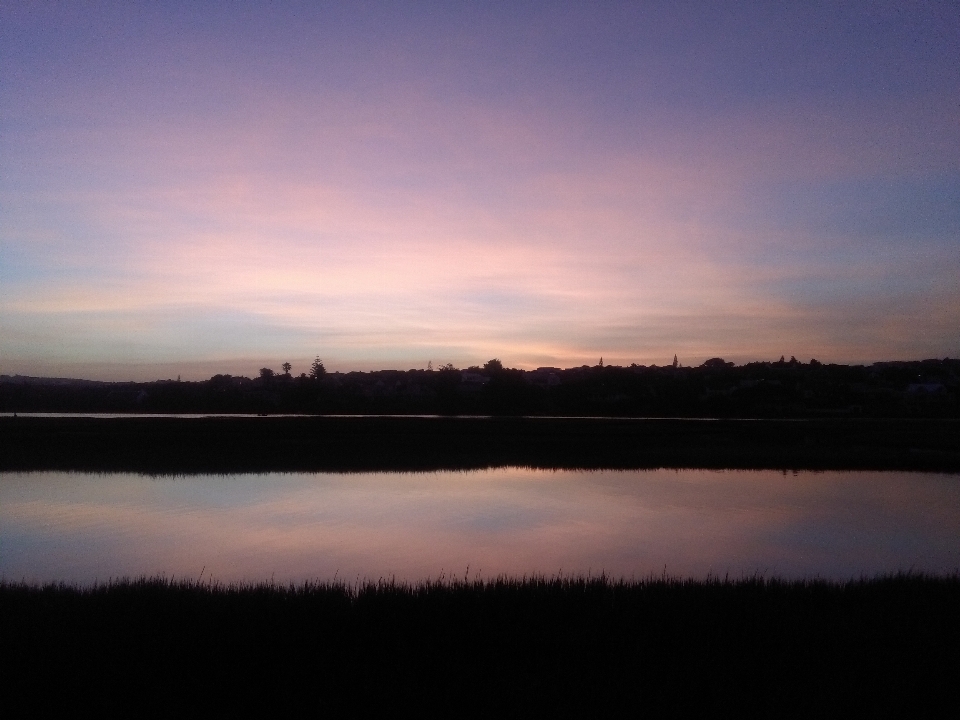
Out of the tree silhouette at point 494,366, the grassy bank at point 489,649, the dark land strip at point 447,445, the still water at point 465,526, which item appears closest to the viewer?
the grassy bank at point 489,649

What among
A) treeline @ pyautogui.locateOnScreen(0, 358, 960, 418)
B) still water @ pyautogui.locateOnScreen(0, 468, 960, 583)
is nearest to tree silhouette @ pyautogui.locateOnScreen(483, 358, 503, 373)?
treeline @ pyautogui.locateOnScreen(0, 358, 960, 418)

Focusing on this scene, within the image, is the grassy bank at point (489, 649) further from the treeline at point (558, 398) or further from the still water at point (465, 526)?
the treeline at point (558, 398)

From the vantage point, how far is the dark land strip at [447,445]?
77.0 ft

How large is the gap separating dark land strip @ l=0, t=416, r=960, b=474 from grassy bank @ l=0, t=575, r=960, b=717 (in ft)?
49.6

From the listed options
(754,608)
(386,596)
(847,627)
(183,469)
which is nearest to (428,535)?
(386,596)

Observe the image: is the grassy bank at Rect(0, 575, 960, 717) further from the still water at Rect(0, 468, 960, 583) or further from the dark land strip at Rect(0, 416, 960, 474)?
the dark land strip at Rect(0, 416, 960, 474)

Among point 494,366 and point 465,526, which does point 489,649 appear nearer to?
point 465,526

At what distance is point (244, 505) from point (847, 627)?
12.7 m

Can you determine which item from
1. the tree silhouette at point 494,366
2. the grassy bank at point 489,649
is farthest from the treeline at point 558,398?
the grassy bank at point 489,649

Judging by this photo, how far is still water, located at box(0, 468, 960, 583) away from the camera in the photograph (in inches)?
427

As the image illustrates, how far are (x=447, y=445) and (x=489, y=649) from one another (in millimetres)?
22400

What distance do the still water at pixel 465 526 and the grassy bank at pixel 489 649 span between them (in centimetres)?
263

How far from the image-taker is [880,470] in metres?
22.8

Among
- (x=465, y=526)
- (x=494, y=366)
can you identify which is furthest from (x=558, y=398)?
(x=465, y=526)
